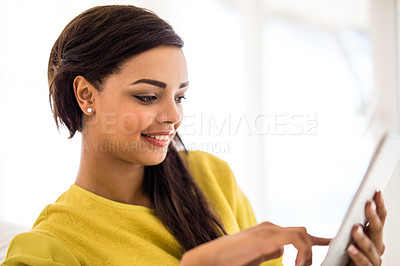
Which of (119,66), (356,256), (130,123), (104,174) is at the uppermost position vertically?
(119,66)

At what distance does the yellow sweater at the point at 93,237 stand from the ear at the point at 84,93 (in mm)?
207

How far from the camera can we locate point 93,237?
1003 mm

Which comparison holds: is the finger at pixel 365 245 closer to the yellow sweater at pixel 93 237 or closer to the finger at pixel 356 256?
the finger at pixel 356 256

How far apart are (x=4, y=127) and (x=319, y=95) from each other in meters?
1.77

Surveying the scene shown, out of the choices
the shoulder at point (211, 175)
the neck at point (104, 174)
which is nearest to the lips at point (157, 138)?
the neck at point (104, 174)

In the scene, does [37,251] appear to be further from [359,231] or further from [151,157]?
[359,231]

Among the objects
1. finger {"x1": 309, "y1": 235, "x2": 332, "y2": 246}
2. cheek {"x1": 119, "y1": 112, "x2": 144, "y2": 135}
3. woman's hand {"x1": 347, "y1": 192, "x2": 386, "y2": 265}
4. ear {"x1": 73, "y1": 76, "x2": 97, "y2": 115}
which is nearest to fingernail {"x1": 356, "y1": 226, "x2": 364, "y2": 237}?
woman's hand {"x1": 347, "y1": 192, "x2": 386, "y2": 265}

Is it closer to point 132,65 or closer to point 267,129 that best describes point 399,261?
point 267,129

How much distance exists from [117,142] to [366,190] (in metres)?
0.56

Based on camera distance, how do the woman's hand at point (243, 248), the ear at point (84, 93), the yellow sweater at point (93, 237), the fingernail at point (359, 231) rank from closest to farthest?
1. the woman's hand at point (243, 248)
2. the fingernail at point (359, 231)
3. the yellow sweater at point (93, 237)
4. the ear at point (84, 93)

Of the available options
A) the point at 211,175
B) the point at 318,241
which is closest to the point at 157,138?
the point at 211,175

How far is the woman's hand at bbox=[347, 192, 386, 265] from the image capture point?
0.84 m

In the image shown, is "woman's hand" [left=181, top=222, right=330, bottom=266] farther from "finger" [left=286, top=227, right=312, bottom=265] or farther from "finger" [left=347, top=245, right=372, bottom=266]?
"finger" [left=347, top=245, right=372, bottom=266]

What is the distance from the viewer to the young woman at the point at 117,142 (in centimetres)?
98
